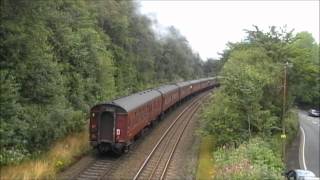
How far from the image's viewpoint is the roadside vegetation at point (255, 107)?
2478cm

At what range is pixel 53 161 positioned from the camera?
2416cm

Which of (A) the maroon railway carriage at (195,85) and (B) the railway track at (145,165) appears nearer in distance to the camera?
(B) the railway track at (145,165)

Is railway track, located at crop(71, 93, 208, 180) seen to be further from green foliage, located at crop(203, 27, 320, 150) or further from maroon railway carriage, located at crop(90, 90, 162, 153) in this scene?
green foliage, located at crop(203, 27, 320, 150)

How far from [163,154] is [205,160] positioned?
2692 mm

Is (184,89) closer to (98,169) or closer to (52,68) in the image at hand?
(52,68)

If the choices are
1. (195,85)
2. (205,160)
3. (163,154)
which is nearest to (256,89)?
(205,160)

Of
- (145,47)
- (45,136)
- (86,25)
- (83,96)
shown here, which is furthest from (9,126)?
(145,47)

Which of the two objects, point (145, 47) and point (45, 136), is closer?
point (45, 136)

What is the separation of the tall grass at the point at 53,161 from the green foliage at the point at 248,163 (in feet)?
24.4

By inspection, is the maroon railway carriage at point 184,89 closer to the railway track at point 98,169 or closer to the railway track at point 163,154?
the railway track at point 163,154

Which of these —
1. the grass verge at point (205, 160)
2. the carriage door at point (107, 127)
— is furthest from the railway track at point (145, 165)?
the grass verge at point (205, 160)

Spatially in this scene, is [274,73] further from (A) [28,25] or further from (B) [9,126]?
(B) [9,126]

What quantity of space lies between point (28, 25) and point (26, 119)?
14.6ft

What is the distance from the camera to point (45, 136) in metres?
25.1
